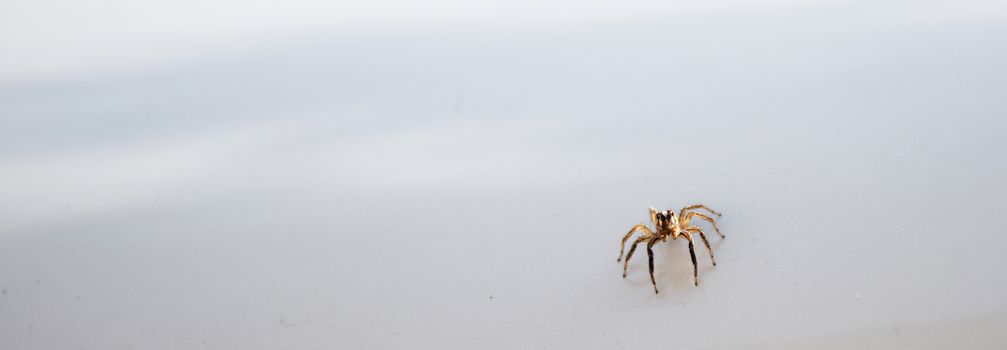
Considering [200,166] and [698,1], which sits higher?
[698,1]

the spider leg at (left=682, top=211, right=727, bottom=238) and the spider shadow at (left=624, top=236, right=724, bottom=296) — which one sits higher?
the spider leg at (left=682, top=211, right=727, bottom=238)

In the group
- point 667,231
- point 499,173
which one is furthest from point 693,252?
point 499,173

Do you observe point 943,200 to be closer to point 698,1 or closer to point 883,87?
point 883,87

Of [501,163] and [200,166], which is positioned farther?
[200,166]

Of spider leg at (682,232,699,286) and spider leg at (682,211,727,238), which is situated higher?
spider leg at (682,211,727,238)

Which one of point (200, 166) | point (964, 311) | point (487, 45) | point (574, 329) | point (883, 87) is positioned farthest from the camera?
point (487, 45)

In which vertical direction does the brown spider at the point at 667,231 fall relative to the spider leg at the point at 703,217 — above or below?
below

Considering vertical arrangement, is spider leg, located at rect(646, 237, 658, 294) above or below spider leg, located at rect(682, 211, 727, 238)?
below

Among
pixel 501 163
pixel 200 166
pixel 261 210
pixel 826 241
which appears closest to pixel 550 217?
pixel 501 163
